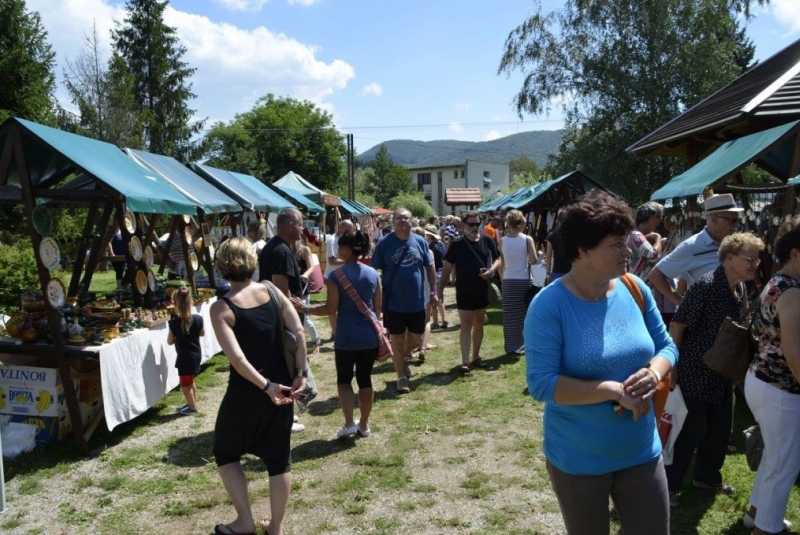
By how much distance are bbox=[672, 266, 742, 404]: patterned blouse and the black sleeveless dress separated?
7.79 feet

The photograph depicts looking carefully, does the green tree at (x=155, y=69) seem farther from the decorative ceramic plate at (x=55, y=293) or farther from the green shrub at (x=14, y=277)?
the decorative ceramic plate at (x=55, y=293)

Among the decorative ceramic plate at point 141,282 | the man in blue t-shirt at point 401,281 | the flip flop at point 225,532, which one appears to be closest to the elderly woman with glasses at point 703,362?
the flip flop at point 225,532

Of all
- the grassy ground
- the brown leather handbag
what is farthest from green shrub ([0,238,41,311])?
the brown leather handbag

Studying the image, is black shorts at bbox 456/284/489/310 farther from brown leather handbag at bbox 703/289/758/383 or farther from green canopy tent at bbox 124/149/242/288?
brown leather handbag at bbox 703/289/758/383

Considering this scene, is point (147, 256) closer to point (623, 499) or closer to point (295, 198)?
point (623, 499)

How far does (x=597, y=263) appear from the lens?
2096mm

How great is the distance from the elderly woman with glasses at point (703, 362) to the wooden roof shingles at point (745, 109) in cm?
435

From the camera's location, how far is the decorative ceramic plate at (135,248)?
6.12 metres

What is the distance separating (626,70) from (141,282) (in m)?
21.9

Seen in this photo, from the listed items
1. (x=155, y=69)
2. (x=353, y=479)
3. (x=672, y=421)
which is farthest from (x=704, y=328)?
(x=155, y=69)

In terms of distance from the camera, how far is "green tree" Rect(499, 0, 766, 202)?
22156 mm

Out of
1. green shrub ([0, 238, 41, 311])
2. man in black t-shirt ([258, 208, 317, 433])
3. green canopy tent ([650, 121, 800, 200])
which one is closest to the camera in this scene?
man in black t-shirt ([258, 208, 317, 433])

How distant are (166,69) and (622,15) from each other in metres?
24.0

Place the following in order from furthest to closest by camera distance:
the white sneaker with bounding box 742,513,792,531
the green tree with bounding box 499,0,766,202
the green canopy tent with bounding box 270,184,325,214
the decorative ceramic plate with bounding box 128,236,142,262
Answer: the green tree with bounding box 499,0,766,202 < the green canopy tent with bounding box 270,184,325,214 < the decorative ceramic plate with bounding box 128,236,142,262 < the white sneaker with bounding box 742,513,792,531
